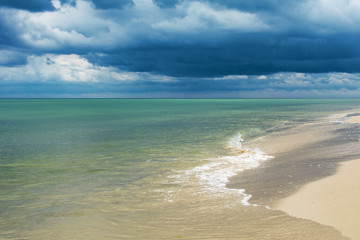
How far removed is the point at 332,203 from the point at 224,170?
6.94m

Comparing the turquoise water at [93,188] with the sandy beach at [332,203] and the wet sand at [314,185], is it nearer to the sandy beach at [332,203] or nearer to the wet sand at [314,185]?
the wet sand at [314,185]

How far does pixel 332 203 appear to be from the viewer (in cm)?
884

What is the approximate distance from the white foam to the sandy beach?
160 centimetres

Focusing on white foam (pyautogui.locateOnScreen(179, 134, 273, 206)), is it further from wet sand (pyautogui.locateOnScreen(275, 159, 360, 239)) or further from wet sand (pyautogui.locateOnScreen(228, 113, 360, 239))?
wet sand (pyautogui.locateOnScreen(275, 159, 360, 239))

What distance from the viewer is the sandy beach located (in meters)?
7.50

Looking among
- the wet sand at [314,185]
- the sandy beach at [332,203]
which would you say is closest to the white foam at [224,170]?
the wet sand at [314,185]

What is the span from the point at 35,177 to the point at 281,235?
1230 cm

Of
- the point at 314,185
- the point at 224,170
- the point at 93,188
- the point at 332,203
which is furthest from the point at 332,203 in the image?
the point at 93,188

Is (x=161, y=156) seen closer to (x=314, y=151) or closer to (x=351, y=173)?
(x=314, y=151)

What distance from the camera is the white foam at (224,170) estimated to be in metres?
11.7

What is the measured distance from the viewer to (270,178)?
1291 centimetres

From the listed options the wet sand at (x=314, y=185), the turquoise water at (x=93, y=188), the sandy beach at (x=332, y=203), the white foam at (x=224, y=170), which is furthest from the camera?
the white foam at (x=224, y=170)

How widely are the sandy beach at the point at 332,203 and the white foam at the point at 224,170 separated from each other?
1.60 metres

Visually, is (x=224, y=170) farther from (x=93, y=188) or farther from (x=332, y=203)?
(x=332, y=203)
